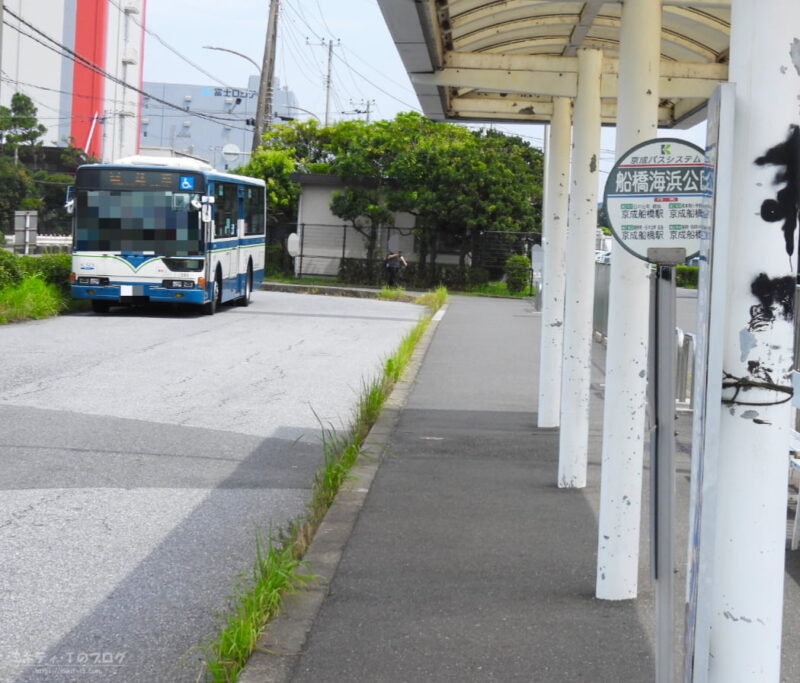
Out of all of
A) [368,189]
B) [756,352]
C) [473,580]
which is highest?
[368,189]

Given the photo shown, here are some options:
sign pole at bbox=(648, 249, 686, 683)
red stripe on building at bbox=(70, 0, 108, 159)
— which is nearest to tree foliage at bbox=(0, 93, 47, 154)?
red stripe on building at bbox=(70, 0, 108, 159)

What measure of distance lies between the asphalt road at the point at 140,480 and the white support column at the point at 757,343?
2543 millimetres

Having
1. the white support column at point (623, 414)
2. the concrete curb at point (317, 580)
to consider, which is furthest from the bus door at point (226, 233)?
the white support column at point (623, 414)

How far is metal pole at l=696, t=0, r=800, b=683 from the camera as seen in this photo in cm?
290

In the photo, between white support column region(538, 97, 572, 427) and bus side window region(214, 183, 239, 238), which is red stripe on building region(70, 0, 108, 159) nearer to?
bus side window region(214, 183, 239, 238)

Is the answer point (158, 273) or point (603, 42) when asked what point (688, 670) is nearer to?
point (603, 42)

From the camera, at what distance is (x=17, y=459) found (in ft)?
29.4

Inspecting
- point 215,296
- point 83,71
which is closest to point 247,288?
point 215,296

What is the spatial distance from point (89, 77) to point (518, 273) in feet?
128

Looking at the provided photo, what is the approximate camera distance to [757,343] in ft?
9.70

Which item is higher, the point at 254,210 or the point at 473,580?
the point at 254,210

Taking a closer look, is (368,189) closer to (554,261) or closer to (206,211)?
(206,211)

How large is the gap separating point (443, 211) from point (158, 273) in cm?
1818

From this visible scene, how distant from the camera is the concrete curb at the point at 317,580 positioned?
455cm
